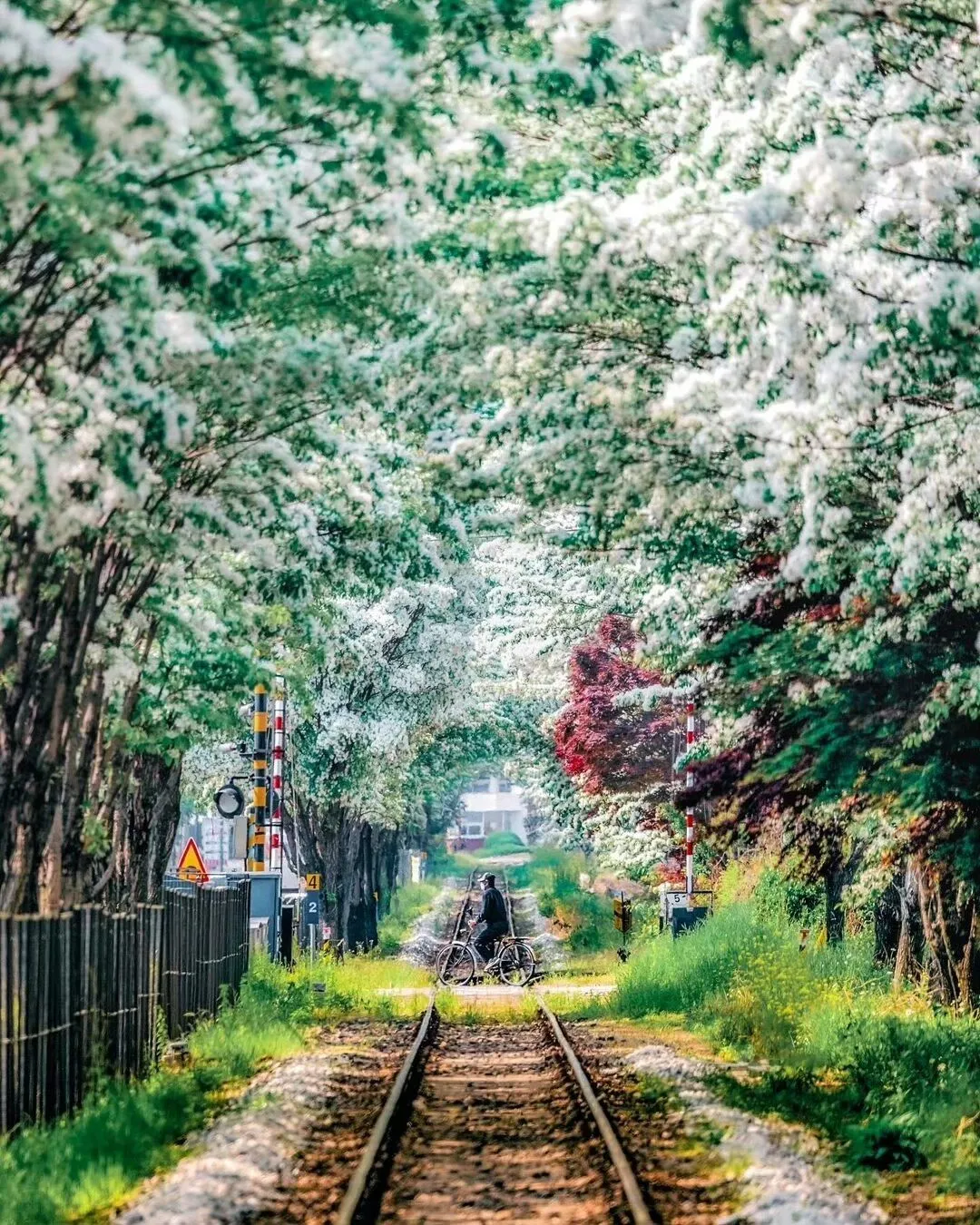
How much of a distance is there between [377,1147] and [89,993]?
3.18 m

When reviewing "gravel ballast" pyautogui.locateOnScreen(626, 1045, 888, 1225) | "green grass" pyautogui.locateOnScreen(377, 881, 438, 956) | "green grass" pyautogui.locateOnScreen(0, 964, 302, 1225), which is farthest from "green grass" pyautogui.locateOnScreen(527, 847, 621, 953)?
"gravel ballast" pyautogui.locateOnScreen(626, 1045, 888, 1225)

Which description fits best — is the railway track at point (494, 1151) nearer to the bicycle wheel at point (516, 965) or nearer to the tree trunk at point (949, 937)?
the tree trunk at point (949, 937)

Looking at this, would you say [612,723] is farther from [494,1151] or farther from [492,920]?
[494,1151]

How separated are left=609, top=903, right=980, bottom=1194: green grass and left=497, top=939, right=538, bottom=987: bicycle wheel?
5.18 m

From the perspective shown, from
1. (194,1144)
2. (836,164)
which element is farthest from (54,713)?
(836,164)

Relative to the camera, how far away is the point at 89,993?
53.4ft

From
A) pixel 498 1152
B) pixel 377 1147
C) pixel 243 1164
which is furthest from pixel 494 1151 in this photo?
pixel 243 1164

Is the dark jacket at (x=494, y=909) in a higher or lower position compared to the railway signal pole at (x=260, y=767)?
lower

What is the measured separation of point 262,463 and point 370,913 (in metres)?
39.6

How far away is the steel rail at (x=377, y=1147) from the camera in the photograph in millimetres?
11930

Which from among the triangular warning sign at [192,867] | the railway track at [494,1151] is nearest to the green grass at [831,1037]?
the railway track at [494,1151]

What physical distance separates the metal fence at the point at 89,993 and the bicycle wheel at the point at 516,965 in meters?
13.7

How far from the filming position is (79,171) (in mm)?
9773

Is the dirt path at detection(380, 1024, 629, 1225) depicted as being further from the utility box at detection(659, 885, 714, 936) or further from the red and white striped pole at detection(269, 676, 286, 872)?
the utility box at detection(659, 885, 714, 936)
